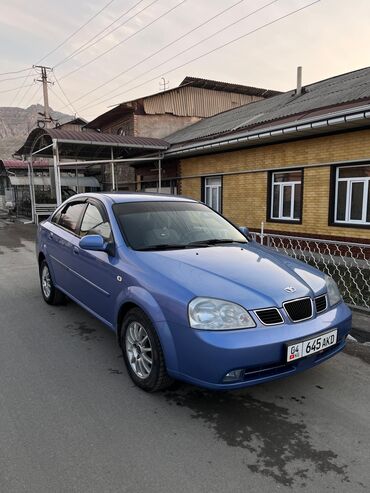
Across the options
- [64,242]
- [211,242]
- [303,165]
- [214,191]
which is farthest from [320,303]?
[214,191]

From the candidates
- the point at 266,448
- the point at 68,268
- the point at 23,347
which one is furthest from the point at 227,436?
the point at 68,268

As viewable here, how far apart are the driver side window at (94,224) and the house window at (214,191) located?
30.7ft

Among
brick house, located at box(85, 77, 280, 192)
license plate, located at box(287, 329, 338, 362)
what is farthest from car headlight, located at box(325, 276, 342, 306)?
brick house, located at box(85, 77, 280, 192)

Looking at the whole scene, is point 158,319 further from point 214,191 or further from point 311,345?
point 214,191

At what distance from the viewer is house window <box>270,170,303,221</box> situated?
10625 millimetres

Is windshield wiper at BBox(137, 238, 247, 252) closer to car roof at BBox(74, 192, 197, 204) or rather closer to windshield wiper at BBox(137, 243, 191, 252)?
windshield wiper at BBox(137, 243, 191, 252)

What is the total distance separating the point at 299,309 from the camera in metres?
2.85

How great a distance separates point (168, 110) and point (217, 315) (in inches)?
790

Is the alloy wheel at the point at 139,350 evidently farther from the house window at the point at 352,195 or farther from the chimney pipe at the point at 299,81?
the chimney pipe at the point at 299,81

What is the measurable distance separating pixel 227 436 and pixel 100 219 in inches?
96.7

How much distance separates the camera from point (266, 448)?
95.9 inches

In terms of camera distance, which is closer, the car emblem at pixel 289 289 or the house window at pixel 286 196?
the car emblem at pixel 289 289

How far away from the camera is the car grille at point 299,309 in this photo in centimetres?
279

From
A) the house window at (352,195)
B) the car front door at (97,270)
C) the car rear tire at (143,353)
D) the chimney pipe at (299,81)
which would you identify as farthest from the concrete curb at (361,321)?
the chimney pipe at (299,81)
